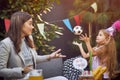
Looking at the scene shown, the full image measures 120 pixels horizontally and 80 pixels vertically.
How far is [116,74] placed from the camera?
4.48 m

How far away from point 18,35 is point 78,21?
56.3 inches

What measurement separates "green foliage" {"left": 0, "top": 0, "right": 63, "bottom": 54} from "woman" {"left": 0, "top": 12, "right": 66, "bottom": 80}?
0.98 meters

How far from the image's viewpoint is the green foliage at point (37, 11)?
4.30 meters

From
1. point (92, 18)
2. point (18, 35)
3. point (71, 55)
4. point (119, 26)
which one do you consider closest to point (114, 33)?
point (119, 26)

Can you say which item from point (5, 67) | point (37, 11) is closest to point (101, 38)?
point (37, 11)

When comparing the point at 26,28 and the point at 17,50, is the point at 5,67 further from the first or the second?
the point at 26,28

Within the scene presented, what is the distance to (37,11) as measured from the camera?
445 centimetres

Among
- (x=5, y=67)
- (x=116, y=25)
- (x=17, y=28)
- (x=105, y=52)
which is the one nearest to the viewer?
(x=5, y=67)

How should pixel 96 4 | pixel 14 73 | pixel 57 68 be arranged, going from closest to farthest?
pixel 14 73
pixel 57 68
pixel 96 4

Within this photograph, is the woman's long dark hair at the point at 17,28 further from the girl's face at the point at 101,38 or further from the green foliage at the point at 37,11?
the girl's face at the point at 101,38

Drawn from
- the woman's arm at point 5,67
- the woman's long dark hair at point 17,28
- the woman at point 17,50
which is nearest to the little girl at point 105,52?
the woman at point 17,50

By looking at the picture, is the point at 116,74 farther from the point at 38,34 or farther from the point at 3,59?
the point at 3,59

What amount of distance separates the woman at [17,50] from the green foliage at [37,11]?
0.98m

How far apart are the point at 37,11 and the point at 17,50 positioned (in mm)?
1337
